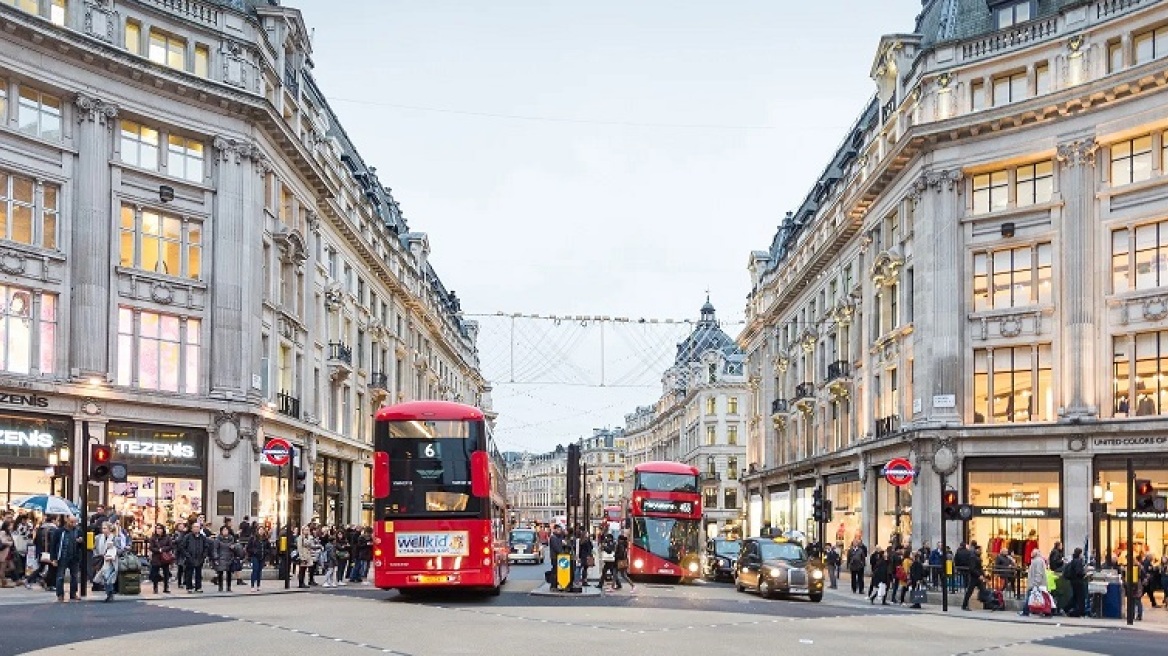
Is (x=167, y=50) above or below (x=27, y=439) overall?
above

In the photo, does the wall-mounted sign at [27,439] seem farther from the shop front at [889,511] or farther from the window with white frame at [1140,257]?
the window with white frame at [1140,257]

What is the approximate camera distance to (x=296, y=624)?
22.7 meters

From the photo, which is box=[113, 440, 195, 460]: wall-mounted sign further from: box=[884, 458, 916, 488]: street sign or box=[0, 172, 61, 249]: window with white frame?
box=[884, 458, 916, 488]: street sign

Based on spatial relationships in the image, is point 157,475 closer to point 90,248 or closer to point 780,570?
point 90,248

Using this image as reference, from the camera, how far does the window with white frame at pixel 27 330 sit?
126ft

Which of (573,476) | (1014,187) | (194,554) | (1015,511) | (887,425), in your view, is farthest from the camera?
(887,425)

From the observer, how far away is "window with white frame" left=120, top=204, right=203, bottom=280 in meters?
42.7

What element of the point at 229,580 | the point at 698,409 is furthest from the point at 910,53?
the point at 698,409

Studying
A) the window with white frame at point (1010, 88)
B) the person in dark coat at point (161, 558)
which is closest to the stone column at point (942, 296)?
the window with white frame at point (1010, 88)

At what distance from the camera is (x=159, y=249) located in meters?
43.8

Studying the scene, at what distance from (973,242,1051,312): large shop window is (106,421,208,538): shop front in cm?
2680

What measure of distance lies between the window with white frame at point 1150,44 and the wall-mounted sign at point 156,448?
3236 centimetres

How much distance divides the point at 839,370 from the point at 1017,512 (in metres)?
16.7

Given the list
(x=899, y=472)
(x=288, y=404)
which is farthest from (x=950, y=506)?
(x=288, y=404)
